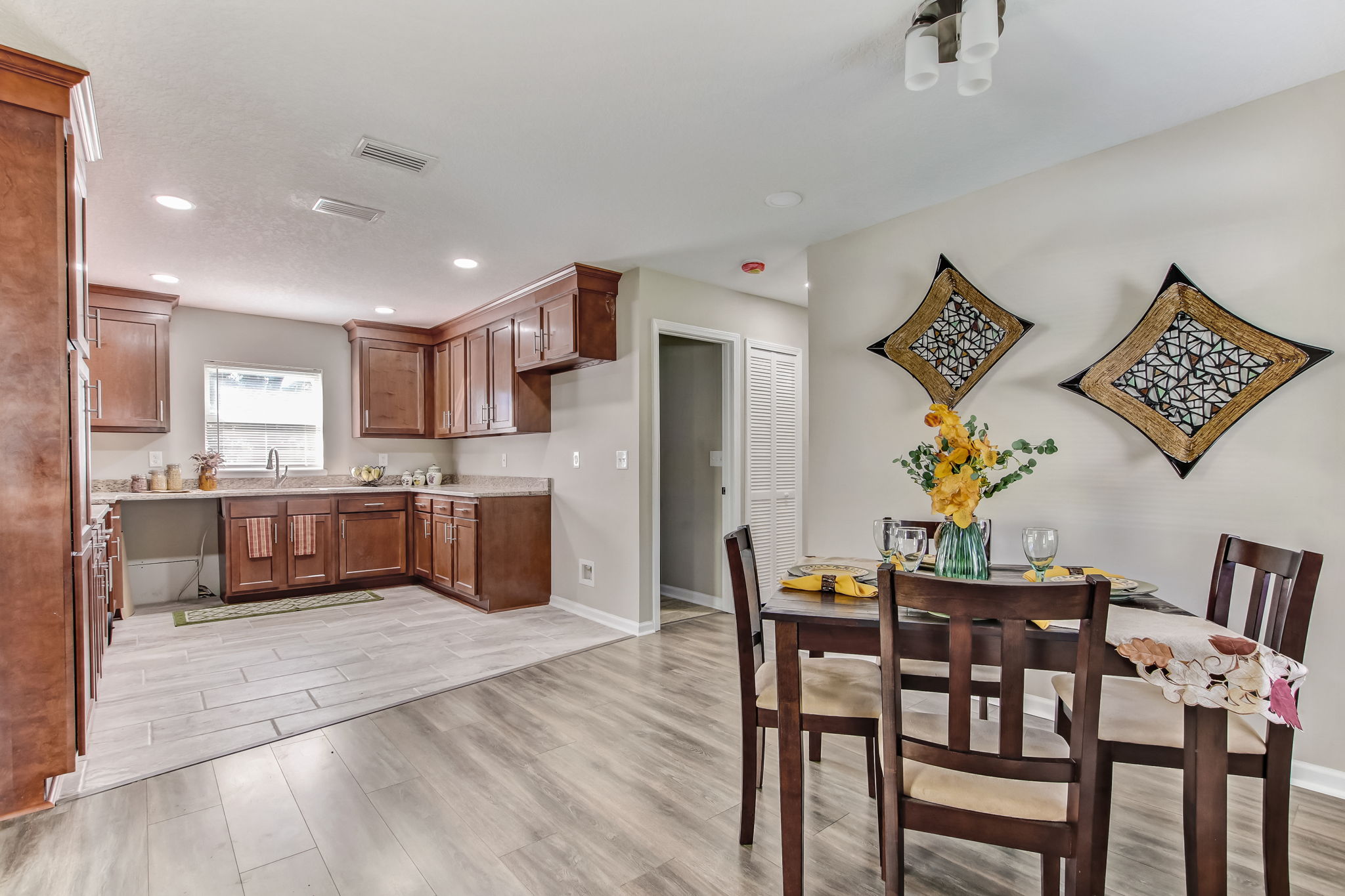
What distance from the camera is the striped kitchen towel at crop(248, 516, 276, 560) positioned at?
5.17 metres

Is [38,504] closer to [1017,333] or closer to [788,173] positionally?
[788,173]

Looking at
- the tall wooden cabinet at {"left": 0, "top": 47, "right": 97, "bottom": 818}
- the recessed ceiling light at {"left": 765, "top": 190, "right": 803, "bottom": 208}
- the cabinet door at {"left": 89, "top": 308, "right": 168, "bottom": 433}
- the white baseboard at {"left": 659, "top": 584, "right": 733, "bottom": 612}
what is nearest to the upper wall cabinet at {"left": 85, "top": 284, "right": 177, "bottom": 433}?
the cabinet door at {"left": 89, "top": 308, "right": 168, "bottom": 433}

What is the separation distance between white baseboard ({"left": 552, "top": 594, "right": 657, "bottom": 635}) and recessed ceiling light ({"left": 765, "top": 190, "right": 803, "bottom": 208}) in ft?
8.80

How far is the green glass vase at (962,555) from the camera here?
1901 mm

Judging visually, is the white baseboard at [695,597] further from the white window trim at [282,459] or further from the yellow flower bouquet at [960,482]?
the white window trim at [282,459]

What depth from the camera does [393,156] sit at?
273 centimetres

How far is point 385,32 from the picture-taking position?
196cm

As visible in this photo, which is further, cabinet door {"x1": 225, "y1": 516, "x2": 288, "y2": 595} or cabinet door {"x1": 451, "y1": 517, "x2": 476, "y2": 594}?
cabinet door {"x1": 225, "y1": 516, "x2": 288, "y2": 595}

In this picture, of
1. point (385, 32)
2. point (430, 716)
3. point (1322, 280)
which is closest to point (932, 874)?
point (430, 716)

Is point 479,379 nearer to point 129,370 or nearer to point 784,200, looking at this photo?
point 129,370

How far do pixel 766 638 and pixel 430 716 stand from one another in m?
1.69

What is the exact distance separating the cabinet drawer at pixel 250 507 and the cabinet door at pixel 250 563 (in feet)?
0.13

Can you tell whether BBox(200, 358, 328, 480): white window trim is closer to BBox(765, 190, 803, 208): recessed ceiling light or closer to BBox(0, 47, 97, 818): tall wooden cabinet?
BBox(0, 47, 97, 818): tall wooden cabinet

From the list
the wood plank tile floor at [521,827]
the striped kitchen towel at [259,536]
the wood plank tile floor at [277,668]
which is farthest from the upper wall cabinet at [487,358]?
the wood plank tile floor at [521,827]
